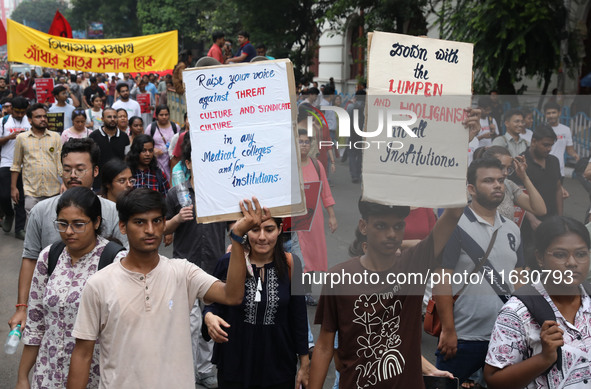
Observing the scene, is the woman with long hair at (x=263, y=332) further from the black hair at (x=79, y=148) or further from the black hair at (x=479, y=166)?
the black hair at (x=79, y=148)

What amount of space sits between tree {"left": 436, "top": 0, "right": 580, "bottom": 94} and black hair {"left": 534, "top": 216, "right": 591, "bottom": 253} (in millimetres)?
9389

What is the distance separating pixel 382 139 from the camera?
3.35m

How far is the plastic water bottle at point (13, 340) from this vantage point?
147 inches

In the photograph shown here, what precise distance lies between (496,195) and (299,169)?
4.53ft

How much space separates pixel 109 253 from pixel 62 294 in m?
0.30

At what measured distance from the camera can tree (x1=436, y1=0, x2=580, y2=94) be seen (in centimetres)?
1218

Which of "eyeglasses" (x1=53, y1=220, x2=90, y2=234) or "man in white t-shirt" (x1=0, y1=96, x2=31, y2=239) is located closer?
"eyeglasses" (x1=53, y1=220, x2=90, y2=234)

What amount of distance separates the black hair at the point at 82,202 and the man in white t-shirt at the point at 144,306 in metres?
0.41

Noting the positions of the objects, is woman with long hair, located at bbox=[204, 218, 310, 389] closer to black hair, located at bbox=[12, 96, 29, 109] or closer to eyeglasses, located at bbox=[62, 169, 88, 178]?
eyeglasses, located at bbox=[62, 169, 88, 178]

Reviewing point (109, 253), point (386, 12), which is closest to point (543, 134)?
point (109, 253)

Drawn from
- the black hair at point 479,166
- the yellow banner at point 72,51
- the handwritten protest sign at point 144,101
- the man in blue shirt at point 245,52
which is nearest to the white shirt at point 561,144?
the black hair at point 479,166

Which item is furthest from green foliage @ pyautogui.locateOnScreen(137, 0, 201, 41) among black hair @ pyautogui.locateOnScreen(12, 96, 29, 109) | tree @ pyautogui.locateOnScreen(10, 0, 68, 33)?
tree @ pyautogui.locateOnScreen(10, 0, 68, 33)

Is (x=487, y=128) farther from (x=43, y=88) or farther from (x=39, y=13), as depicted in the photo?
(x=39, y=13)

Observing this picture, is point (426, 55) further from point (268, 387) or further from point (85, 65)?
point (85, 65)
